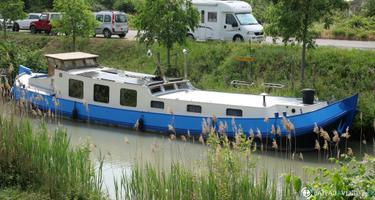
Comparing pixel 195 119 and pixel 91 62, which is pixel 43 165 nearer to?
pixel 195 119

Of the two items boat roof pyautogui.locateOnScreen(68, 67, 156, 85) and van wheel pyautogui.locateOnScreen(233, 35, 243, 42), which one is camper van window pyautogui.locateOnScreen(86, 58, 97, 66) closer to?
boat roof pyautogui.locateOnScreen(68, 67, 156, 85)

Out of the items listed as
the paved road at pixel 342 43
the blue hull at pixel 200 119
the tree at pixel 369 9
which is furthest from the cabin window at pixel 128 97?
the tree at pixel 369 9

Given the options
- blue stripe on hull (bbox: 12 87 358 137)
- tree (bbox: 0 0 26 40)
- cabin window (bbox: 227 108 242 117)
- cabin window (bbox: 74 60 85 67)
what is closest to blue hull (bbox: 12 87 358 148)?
blue stripe on hull (bbox: 12 87 358 137)

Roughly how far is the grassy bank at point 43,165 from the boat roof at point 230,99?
303 inches

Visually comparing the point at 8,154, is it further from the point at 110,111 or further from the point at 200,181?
the point at 110,111

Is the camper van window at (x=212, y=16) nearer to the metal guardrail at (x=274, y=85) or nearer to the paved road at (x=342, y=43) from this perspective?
the paved road at (x=342, y=43)

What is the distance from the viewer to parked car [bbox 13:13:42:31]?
36.5 m

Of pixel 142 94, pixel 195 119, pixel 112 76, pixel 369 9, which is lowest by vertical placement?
pixel 195 119

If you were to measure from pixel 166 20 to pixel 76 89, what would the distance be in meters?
4.50

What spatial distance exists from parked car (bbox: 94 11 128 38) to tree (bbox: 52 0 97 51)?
4995mm

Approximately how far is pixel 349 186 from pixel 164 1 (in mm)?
17034

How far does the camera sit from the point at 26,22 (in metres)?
36.8

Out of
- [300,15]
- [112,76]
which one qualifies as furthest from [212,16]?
[112,76]

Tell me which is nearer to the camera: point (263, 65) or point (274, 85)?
point (274, 85)
